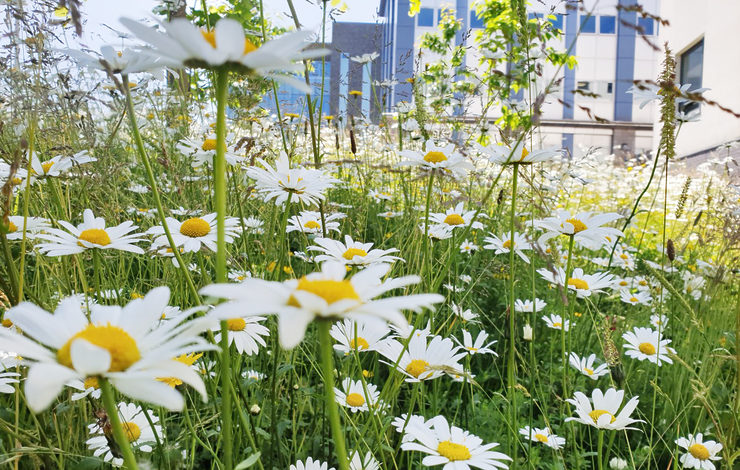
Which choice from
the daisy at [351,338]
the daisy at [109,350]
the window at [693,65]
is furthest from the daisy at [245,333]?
the window at [693,65]

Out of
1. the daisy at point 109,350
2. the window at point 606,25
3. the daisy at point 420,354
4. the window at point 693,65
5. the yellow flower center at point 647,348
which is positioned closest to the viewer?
the daisy at point 109,350

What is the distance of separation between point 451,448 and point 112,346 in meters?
0.54

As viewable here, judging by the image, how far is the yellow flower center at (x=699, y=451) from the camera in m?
1.17

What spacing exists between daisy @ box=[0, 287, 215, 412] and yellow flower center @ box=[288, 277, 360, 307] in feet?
0.29

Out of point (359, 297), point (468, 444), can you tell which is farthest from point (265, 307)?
point (468, 444)

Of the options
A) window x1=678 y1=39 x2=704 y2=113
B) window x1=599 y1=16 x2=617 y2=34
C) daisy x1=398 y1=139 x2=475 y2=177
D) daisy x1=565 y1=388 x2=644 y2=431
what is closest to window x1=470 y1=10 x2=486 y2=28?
window x1=599 y1=16 x2=617 y2=34

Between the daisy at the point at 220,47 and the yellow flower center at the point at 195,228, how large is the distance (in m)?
0.56

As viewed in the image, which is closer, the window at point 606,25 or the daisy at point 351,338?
the daisy at point 351,338

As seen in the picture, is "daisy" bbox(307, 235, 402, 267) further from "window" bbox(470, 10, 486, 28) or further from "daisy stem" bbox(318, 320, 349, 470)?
"window" bbox(470, 10, 486, 28)

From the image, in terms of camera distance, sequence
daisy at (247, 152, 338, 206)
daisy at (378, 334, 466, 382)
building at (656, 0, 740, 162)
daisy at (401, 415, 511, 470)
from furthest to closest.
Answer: building at (656, 0, 740, 162), daisy at (247, 152, 338, 206), daisy at (378, 334, 466, 382), daisy at (401, 415, 511, 470)

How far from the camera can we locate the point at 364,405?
105 cm

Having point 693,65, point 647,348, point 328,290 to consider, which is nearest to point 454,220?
point 647,348

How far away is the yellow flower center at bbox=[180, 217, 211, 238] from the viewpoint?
103 cm

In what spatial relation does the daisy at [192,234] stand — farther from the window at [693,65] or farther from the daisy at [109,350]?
the window at [693,65]
